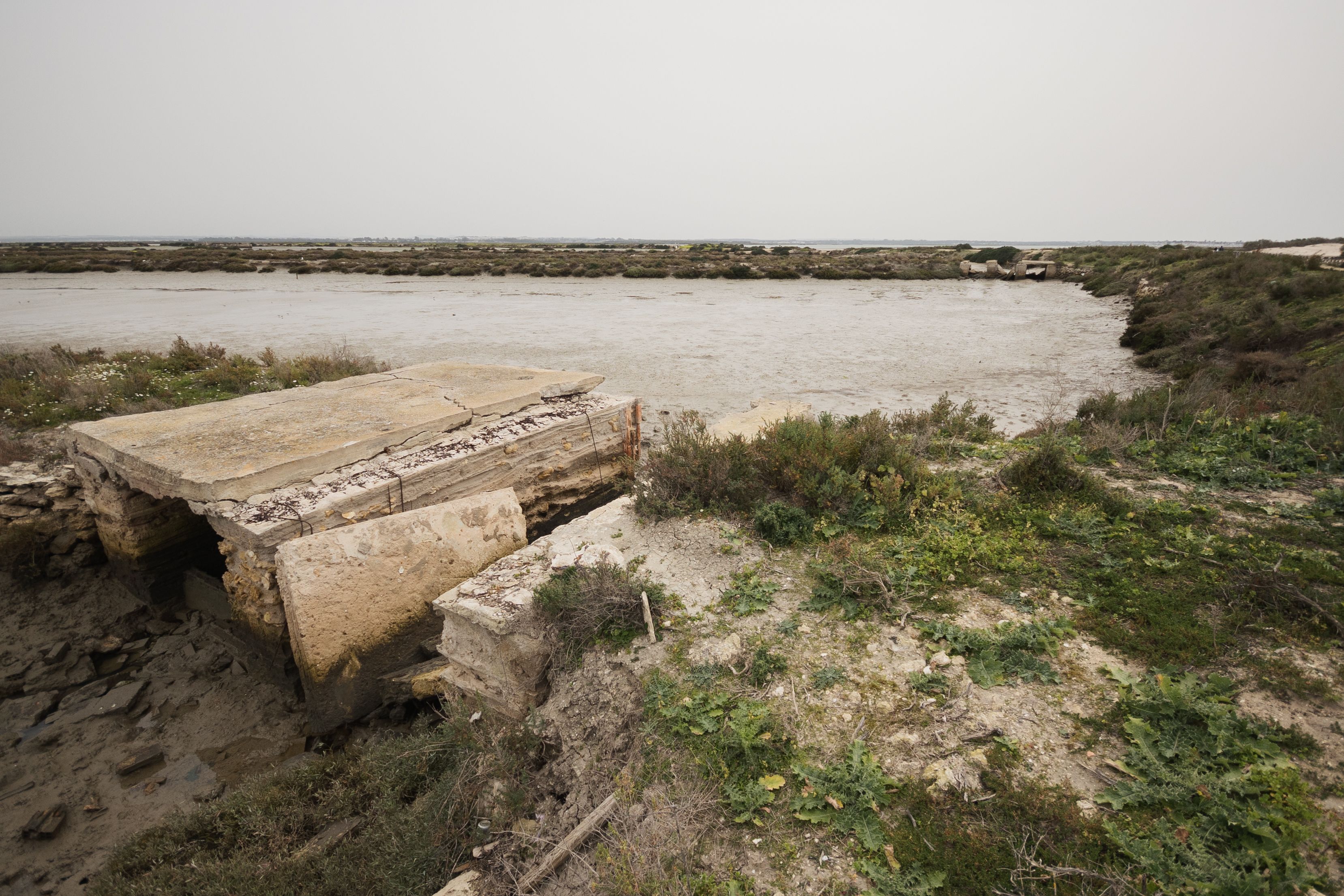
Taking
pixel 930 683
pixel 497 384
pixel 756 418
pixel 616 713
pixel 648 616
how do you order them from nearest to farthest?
pixel 930 683
pixel 616 713
pixel 648 616
pixel 497 384
pixel 756 418

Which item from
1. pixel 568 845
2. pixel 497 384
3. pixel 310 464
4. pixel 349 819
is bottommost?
pixel 349 819

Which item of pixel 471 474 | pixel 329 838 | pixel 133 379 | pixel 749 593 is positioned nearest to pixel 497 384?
pixel 471 474

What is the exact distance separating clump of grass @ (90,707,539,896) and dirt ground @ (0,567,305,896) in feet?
1.40

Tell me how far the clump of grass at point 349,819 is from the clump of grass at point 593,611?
0.62 meters

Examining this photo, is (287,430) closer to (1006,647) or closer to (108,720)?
(108,720)

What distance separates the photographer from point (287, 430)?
513 centimetres

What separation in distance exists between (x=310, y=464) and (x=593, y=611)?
276 cm

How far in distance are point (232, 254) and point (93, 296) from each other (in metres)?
31.0

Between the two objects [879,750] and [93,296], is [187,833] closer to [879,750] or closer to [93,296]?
[879,750]

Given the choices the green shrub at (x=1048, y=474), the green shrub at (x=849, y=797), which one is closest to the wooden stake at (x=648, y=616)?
the green shrub at (x=849, y=797)

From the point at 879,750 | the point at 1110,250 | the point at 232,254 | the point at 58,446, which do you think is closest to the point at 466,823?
the point at 879,750

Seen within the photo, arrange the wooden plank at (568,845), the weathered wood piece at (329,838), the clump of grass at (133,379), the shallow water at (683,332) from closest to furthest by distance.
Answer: the wooden plank at (568,845) < the weathered wood piece at (329,838) < the clump of grass at (133,379) < the shallow water at (683,332)

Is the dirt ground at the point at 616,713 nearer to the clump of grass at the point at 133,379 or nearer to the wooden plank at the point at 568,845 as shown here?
the wooden plank at the point at 568,845

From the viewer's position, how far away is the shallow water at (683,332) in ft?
38.4
